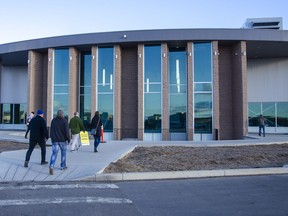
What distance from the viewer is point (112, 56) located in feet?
80.9

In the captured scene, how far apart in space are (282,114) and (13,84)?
87.4 ft

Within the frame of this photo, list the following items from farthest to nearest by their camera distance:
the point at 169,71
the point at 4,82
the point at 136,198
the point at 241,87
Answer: the point at 4,82 → the point at 169,71 → the point at 241,87 → the point at 136,198

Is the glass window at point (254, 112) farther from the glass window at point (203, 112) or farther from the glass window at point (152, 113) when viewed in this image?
the glass window at point (152, 113)

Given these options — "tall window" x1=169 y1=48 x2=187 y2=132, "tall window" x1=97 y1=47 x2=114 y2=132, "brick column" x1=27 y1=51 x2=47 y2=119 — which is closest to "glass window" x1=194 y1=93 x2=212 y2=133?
"tall window" x1=169 y1=48 x2=187 y2=132

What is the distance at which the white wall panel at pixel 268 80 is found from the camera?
28.2 m

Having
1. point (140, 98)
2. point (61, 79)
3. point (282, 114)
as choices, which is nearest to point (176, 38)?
point (140, 98)

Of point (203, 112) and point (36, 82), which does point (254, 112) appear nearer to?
point (203, 112)

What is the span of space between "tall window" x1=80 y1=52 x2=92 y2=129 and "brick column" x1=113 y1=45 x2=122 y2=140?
8.50 ft

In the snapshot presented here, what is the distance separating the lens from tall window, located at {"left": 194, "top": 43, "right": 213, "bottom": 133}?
76.7ft

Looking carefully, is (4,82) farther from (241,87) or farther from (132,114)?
(241,87)

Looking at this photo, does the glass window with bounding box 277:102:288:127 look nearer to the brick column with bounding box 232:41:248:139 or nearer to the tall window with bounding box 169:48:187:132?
the brick column with bounding box 232:41:248:139

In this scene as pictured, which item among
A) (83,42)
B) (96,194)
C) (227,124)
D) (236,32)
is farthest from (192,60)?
(96,194)

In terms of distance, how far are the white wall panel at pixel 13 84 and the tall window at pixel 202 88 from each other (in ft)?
61.0

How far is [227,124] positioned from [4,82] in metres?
23.1
